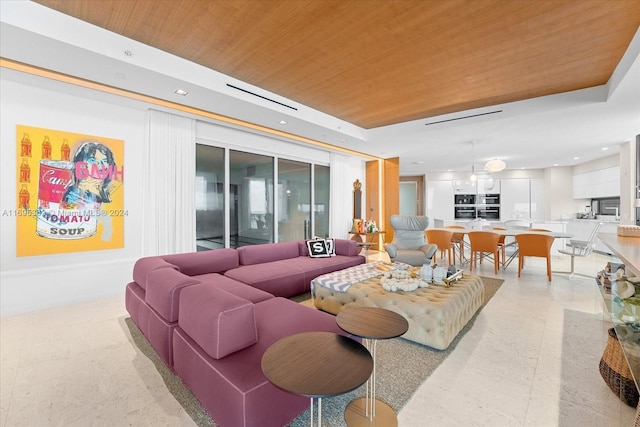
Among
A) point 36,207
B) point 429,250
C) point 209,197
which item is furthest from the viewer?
point 209,197

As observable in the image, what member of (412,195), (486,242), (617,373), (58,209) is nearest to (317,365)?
(617,373)

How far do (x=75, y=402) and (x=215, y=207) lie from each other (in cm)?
353

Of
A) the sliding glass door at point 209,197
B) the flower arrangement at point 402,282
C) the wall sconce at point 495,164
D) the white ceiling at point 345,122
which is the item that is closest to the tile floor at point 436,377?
the flower arrangement at point 402,282

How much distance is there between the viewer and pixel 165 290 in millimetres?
2115

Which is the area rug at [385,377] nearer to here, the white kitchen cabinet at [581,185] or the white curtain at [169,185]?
the white curtain at [169,185]

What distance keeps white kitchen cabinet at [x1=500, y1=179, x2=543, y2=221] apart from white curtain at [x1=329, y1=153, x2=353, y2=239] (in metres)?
6.15

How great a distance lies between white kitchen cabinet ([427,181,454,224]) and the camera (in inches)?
430

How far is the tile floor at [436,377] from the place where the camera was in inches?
66.4

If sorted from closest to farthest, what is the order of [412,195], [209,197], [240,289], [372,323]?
[372,323] < [240,289] < [209,197] < [412,195]

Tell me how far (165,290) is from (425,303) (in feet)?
7.16

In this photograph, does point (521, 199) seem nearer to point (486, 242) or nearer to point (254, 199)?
point (486, 242)

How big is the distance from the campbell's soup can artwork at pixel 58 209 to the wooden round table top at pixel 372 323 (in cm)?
391

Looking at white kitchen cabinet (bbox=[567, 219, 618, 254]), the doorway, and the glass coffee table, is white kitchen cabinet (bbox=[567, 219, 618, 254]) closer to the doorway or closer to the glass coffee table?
the doorway

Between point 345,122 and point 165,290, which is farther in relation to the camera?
point 345,122
